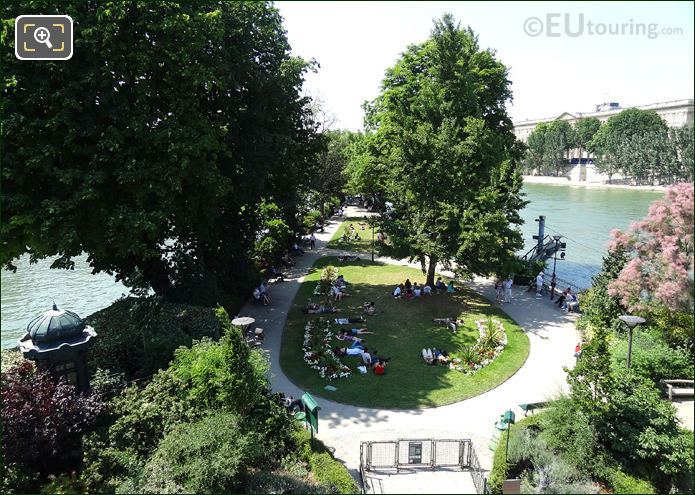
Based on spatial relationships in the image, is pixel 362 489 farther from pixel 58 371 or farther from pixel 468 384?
pixel 58 371

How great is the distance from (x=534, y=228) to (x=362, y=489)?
4985 cm

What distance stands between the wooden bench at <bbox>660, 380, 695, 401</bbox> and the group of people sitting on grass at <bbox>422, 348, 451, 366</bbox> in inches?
274

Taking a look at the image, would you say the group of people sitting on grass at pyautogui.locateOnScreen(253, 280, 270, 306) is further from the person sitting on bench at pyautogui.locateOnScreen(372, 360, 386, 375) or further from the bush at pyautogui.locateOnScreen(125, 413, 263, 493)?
the bush at pyautogui.locateOnScreen(125, 413, 263, 493)

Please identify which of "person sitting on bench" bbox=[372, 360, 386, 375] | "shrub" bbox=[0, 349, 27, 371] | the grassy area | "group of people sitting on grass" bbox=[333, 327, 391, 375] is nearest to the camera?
"shrub" bbox=[0, 349, 27, 371]

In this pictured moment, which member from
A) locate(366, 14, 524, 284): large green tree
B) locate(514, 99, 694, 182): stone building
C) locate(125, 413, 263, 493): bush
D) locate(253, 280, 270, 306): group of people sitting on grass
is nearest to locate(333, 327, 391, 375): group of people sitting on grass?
locate(253, 280, 270, 306): group of people sitting on grass

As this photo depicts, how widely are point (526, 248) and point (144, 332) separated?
41.0 m

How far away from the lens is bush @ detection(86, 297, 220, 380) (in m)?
14.8

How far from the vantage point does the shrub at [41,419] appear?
10383 millimetres

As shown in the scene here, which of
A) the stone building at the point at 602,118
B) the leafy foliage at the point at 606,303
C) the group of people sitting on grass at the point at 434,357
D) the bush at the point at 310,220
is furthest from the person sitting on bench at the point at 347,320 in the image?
the stone building at the point at 602,118

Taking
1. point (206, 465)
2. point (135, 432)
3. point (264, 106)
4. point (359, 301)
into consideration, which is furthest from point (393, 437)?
point (264, 106)

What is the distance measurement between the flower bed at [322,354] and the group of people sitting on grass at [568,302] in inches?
482

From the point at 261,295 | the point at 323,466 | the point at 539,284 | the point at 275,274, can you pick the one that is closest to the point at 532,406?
the point at 323,466

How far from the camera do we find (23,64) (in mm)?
14297

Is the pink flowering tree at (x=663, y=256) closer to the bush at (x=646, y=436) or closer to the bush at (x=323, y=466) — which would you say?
the bush at (x=646, y=436)
